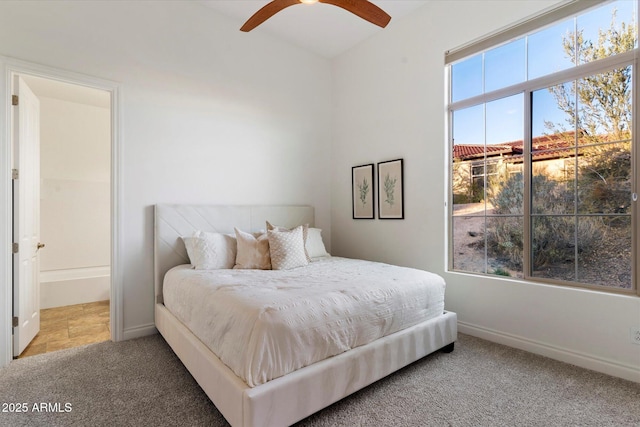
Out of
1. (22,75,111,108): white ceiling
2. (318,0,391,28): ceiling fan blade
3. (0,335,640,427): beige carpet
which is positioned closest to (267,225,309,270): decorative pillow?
(0,335,640,427): beige carpet

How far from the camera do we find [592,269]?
2354 millimetres

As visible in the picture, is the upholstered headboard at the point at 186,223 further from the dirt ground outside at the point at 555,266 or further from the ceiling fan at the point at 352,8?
the dirt ground outside at the point at 555,266

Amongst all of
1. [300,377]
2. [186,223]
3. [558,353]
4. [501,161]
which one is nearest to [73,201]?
[186,223]

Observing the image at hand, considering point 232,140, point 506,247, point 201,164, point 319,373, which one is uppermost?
point 232,140

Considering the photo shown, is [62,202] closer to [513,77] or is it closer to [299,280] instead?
[299,280]

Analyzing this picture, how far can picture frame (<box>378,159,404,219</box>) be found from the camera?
3498 mm

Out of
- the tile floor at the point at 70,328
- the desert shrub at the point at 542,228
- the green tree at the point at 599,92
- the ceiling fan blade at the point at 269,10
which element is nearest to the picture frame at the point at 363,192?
the desert shrub at the point at 542,228

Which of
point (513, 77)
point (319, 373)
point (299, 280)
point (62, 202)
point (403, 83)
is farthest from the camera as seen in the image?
point (62, 202)

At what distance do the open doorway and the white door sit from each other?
3.24ft

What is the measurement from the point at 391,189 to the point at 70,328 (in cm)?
373

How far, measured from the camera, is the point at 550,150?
8.38 feet

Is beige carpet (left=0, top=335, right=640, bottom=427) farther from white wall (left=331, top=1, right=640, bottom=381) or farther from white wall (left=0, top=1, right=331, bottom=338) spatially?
white wall (left=0, top=1, right=331, bottom=338)

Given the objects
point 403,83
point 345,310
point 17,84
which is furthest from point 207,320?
point 403,83

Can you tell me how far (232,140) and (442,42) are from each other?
8.02ft
